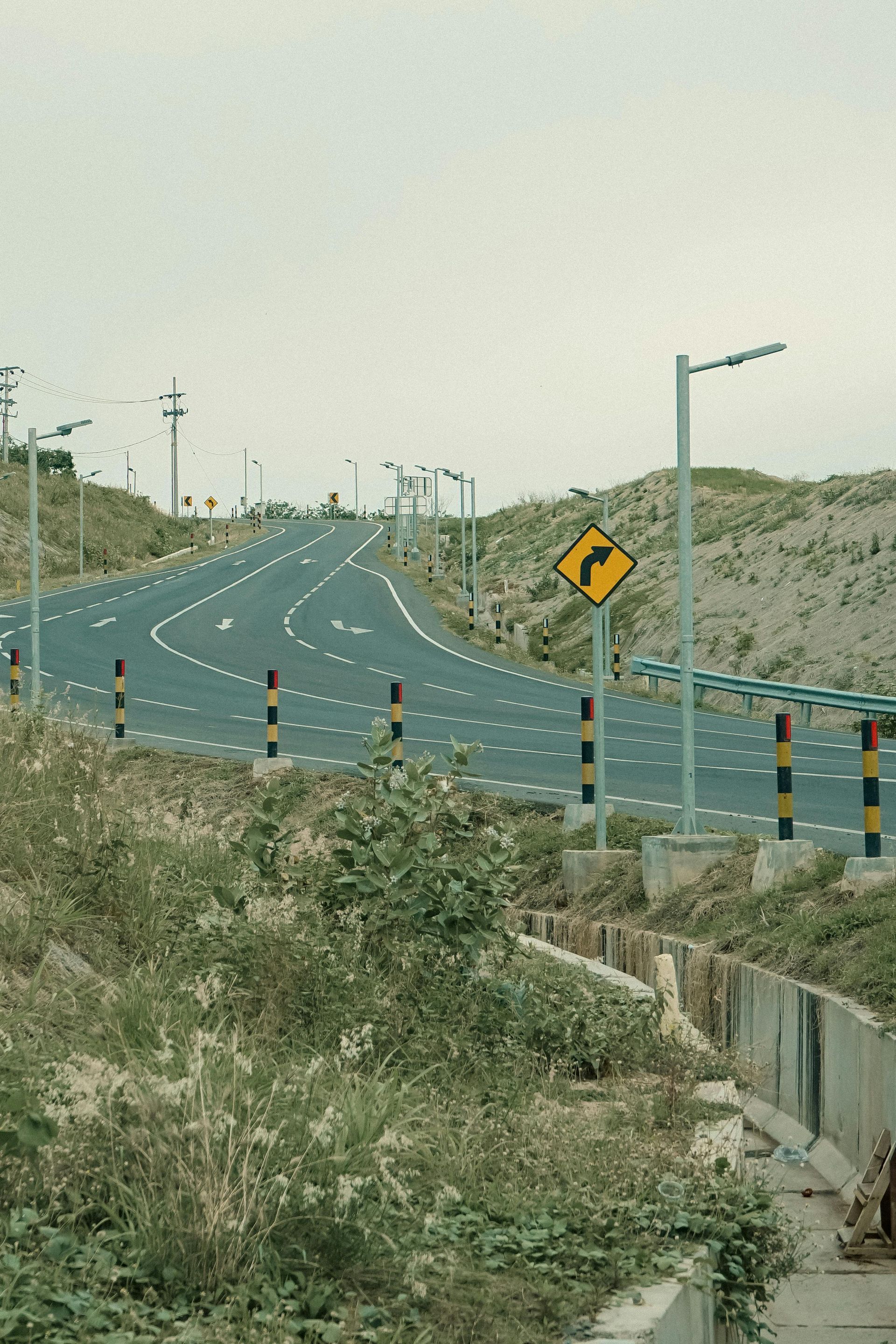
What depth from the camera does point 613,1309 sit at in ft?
12.4

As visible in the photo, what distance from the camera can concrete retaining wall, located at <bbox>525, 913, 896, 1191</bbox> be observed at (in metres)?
6.77

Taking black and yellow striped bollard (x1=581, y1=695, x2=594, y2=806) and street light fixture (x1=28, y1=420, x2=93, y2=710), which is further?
street light fixture (x1=28, y1=420, x2=93, y2=710)

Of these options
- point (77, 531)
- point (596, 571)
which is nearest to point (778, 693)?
point (596, 571)

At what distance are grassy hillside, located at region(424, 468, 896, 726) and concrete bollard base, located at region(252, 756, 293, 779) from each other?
646 inches

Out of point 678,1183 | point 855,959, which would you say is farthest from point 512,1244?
point 855,959

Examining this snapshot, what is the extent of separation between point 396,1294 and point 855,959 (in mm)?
4612

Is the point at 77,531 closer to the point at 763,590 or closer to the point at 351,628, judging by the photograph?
the point at 351,628

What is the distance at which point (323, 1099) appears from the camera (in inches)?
172

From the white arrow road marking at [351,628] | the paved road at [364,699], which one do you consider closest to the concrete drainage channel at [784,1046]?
the paved road at [364,699]

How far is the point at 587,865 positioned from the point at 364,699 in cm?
1711

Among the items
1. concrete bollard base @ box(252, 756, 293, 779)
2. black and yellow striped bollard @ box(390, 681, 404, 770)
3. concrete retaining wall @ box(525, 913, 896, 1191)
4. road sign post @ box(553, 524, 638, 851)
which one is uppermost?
road sign post @ box(553, 524, 638, 851)

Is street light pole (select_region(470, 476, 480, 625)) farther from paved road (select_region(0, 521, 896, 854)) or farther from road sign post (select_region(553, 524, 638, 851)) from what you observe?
road sign post (select_region(553, 524, 638, 851))

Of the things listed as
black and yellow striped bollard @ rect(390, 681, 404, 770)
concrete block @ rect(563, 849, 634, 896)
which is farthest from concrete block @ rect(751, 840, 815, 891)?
black and yellow striped bollard @ rect(390, 681, 404, 770)

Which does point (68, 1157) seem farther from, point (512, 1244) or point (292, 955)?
point (292, 955)
